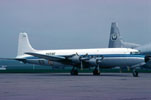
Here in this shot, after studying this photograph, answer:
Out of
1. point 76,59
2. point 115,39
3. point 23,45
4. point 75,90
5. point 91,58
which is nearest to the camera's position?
point 75,90

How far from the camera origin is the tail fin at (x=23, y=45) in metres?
52.1

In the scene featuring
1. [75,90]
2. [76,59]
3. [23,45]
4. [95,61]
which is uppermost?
[23,45]

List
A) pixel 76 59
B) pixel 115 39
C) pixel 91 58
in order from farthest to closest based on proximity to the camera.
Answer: pixel 115 39 < pixel 76 59 < pixel 91 58

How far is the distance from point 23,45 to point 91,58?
1208 cm

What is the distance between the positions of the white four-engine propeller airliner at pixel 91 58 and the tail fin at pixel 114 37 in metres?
40.5

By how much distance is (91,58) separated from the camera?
44562 mm

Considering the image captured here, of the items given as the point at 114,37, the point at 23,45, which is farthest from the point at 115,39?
the point at 23,45

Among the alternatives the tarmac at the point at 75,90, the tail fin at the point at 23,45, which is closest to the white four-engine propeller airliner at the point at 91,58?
the tail fin at the point at 23,45

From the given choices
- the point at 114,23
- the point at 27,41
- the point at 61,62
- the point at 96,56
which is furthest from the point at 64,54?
the point at 114,23

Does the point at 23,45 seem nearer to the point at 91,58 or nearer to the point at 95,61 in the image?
the point at 91,58

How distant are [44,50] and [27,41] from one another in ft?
11.4

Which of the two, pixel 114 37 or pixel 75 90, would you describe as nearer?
pixel 75 90

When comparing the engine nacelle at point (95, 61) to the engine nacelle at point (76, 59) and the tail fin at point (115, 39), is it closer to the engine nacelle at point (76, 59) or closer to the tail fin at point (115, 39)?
the engine nacelle at point (76, 59)

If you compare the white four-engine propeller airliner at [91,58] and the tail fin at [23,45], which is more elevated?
the tail fin at [23,45]
